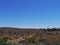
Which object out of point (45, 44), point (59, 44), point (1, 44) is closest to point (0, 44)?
point (1, 44)

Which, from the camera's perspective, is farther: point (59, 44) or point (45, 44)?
point (45, 44)

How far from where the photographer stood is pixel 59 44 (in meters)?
27.2

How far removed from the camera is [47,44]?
95.0 ft

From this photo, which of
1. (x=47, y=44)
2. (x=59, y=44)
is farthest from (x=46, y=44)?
(x=59, y=44)

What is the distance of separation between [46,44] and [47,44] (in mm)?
154

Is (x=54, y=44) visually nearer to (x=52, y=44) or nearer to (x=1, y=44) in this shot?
(x=52, y=44)

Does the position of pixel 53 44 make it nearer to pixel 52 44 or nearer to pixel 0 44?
pixel 52 44

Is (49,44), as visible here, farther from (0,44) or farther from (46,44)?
(0,44)

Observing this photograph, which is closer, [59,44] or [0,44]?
[59,44]

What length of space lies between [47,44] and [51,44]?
819 mm

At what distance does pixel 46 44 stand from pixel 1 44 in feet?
20.7

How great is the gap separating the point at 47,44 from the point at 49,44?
0.94ft

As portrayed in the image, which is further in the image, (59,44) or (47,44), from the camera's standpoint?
(47,44)

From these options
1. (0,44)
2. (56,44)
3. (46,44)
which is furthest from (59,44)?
(0,44)
